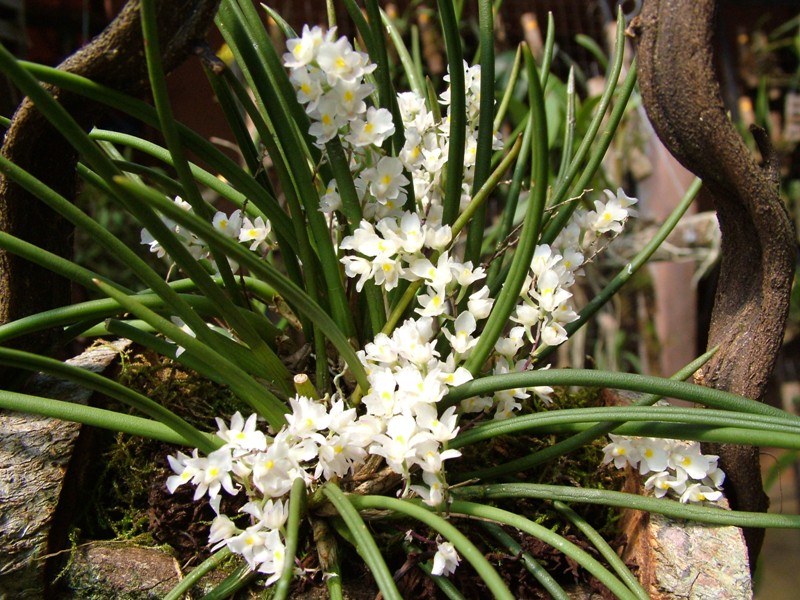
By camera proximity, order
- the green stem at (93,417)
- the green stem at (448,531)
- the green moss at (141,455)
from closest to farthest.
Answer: the green stem at (448,531)
the green stem at (93,417)
the green moss at (141,455)

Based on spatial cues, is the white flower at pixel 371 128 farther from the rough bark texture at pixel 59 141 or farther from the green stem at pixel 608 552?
the green stem at pixel 608 552

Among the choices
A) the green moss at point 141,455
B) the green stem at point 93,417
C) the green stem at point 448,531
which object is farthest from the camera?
the green moss at point 141,455

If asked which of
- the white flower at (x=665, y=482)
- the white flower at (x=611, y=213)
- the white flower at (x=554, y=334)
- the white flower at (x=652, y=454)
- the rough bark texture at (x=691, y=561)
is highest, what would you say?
the white flower at (x=611, y=213)

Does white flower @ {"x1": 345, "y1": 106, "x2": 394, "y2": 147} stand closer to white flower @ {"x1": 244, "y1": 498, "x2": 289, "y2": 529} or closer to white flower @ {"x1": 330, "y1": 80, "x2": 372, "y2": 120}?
white flower @ {"x1": 330, "y1": 80, "x2": 372, "y2": 120}

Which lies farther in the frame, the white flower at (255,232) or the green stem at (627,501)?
the white flower at (255,232)

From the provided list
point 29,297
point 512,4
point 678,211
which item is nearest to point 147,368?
point 29,297

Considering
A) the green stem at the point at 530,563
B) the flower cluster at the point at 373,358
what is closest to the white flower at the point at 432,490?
the flower cluster at the point at 373,358

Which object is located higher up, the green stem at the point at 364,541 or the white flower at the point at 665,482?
the green stem at the point at 364,541

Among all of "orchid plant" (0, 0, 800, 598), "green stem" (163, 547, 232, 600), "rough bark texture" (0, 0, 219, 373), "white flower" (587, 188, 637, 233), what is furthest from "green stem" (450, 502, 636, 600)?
"rough bark texture" (0, 0, 219, 373)
